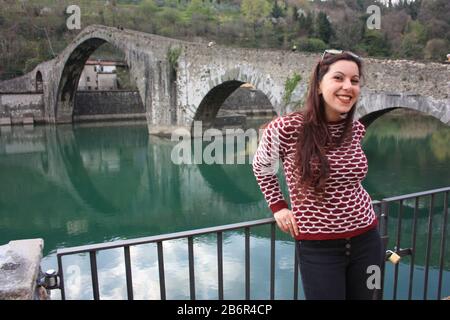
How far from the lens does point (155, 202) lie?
877cm

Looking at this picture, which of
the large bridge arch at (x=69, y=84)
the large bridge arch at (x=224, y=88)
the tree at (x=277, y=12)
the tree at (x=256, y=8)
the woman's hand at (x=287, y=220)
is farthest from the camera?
the tree at (x=256, y=8)

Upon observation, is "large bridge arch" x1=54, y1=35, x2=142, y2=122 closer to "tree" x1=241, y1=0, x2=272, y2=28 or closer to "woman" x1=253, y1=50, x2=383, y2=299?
"woman" x1=253, y1=50, x2=383, y2=299

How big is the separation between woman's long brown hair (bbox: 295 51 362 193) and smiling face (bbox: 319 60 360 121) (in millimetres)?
18

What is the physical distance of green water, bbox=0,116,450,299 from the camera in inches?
190

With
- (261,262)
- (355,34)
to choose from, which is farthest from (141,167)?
(355,34)

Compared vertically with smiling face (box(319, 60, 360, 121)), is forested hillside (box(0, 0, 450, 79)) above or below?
above

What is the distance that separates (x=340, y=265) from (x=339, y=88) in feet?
1.97

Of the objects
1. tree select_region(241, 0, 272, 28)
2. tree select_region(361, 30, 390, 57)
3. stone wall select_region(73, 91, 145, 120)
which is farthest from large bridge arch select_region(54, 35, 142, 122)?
tree select_region(241, 0, 272, 28)

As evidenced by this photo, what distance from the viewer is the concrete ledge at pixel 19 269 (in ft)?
5.20

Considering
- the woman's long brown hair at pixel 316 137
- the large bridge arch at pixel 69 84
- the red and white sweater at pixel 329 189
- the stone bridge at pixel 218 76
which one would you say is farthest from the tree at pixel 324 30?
the red and white sweater at pixel 329 189

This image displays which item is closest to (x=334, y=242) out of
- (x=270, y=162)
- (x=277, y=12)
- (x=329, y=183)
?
(x=329, y=183)

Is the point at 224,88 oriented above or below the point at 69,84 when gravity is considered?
above

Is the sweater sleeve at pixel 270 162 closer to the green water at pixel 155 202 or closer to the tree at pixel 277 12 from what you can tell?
the green water at pixel 155 202

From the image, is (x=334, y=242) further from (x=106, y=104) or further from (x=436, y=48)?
(x=106, y=104)
